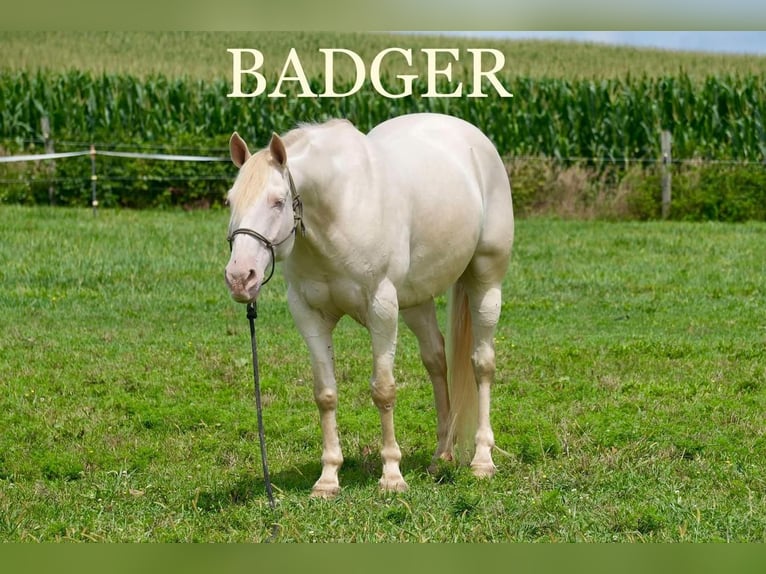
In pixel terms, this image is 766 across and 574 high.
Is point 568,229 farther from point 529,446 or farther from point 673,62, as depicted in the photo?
point 673,62

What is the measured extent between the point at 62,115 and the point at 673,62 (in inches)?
977

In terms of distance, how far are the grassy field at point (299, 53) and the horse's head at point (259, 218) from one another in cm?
2533

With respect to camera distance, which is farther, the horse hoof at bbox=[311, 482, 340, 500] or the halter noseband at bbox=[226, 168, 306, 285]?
the horse hoof at bbox=[311, 482, 340, 500]

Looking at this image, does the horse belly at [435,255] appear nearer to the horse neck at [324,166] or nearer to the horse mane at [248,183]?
the horse neck at [324,166]

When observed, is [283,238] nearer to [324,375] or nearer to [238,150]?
[238,150]

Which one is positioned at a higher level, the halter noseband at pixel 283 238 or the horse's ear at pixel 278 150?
the horse's ear at pixel 278 150

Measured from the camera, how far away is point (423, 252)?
6.83 metres

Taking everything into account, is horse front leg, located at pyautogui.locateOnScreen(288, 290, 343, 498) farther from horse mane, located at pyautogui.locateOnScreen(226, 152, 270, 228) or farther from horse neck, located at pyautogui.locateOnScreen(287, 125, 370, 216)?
horse mane, located at pyautogui.locateOnScreen(226, 152, 270, 228)

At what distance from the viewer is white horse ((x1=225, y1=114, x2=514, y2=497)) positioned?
19.4 ft

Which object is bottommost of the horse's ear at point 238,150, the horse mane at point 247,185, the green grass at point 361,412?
the green grass at point 361,412

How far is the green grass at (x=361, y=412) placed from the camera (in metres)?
6.12

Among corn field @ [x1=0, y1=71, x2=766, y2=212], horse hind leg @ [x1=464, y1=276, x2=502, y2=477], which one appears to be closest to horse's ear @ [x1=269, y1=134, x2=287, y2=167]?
horse hind leg @ [x1=464, y1=276, x2=502, y2=477]

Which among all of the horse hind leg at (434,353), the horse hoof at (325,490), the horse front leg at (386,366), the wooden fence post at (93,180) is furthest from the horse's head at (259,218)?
the wooden fence post at (93,180)

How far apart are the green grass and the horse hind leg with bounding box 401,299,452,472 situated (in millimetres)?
287
